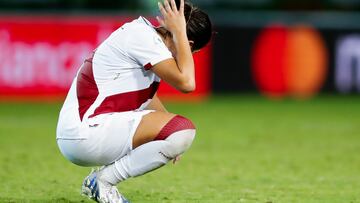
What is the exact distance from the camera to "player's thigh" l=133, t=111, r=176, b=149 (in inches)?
249

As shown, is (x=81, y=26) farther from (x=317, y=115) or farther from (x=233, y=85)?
(x=317, y=115)

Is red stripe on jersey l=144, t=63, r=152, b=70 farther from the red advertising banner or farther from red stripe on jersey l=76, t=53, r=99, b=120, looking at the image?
the red advertising banner

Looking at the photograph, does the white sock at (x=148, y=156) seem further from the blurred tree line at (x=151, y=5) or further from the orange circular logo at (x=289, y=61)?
the orange circular logo at (x=289, y=61)

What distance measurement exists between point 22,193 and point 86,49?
360 inches

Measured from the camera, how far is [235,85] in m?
17.8

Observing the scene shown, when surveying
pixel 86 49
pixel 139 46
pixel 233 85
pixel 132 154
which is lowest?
pixel 233 85

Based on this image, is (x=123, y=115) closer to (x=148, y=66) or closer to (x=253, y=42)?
(x=148, y=66)

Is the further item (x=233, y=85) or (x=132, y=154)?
(x=233, y=85)

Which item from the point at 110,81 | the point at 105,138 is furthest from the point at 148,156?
the point at 110,81

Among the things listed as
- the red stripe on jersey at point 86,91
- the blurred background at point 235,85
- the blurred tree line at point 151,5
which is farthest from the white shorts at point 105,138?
the blurred tree line at point 151,5

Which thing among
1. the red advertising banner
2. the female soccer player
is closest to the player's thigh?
the female soccer player

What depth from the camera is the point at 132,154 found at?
20.8ft

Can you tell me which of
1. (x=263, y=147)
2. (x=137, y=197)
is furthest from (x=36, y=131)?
(x=137, y=197)

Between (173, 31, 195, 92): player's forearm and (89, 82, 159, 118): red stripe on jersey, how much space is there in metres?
0.42
